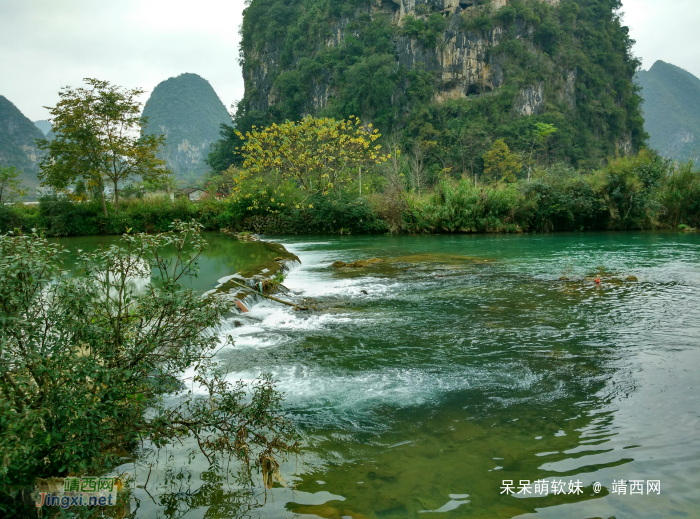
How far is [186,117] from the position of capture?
558ft

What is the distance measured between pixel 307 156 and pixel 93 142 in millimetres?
11953

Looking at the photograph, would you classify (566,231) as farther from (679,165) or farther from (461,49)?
(461,49)

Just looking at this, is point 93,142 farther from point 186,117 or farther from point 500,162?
point 186,117

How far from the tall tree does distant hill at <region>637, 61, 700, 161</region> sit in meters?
118

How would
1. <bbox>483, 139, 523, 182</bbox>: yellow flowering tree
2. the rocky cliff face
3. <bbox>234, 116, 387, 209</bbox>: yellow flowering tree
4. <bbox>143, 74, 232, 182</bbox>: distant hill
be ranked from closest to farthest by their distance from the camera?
<bbox>234, 116, 387, 209</bbox>: yellow flowering tree, <bbox>483, 139, 523, 182</bbox>: yellow flowering tree, the rocky cliff face, <bbox>143, 74, 232, 182</bbox>: distant hill

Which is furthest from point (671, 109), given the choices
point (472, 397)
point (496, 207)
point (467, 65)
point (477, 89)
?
point (472, 397)

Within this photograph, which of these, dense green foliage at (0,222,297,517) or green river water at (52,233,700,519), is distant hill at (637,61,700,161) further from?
dense green foliage at (0,222,297,517)

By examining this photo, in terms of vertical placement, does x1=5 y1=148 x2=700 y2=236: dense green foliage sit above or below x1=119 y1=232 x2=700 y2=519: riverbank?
above

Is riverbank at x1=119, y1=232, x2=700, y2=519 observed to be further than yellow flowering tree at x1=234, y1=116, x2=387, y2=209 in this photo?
No

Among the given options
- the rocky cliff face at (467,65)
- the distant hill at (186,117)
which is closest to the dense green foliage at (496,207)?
the rocky cliff face at (467,65)

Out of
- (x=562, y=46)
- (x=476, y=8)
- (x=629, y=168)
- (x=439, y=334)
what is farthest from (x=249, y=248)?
(x=562, y=46)

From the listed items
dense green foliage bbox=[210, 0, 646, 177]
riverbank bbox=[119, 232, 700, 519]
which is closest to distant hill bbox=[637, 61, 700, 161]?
dense green foliage bbox=[210, 0, 646, 177]

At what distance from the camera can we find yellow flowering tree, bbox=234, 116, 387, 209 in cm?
2727

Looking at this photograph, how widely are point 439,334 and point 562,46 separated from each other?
84856mm
